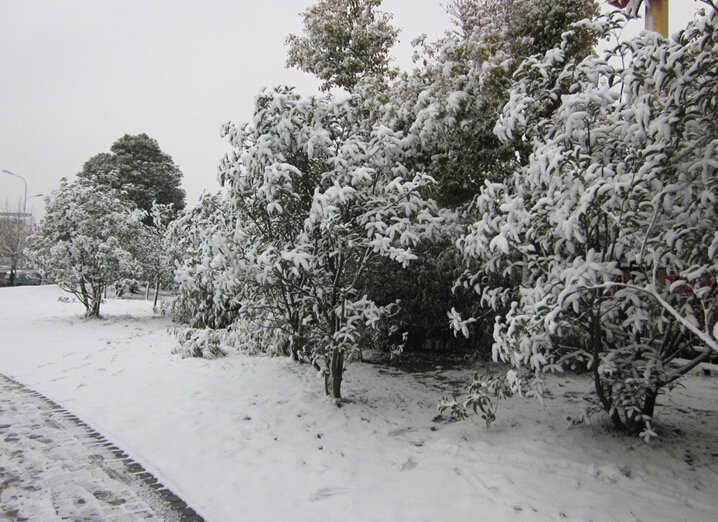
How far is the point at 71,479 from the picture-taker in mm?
3377

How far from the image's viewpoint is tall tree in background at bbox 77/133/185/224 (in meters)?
30.0

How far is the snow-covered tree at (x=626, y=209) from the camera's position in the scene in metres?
2.78

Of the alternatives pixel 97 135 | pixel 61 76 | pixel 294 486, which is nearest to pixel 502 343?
pixel 294 486

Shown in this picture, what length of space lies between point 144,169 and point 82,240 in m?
22.4

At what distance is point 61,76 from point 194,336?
44.5 feet

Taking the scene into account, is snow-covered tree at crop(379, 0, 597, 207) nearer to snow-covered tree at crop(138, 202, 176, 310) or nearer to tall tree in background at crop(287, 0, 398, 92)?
tall tree in background at crop(287, 0, 398, 92)

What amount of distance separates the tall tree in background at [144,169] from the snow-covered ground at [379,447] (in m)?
26.2

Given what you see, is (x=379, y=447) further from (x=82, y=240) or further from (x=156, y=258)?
(x=156, y=258)

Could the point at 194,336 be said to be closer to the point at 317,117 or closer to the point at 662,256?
the point at 317,117

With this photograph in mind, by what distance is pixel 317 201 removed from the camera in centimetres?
411

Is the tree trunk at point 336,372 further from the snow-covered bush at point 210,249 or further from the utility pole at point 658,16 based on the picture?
the utility pole at point 658,16

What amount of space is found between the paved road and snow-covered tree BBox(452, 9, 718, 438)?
2.61 m

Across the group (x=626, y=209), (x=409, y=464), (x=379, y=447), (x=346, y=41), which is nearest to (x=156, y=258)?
(x=346, y=41)

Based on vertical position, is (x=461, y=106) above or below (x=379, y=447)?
above
